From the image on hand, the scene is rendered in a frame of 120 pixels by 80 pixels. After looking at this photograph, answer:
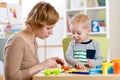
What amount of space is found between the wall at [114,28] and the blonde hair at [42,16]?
2226 mm

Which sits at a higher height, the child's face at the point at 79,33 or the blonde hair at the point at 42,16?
the blonde hair at the point at 42,16

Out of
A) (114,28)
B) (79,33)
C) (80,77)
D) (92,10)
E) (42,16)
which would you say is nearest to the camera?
(80,77)

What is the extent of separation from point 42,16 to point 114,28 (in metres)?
2.31

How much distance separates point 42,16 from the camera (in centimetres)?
158

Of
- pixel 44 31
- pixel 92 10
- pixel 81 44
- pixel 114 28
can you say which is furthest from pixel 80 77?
pixel 92 10

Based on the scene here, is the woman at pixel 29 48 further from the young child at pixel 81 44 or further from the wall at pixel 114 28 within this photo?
the wall at pixel 114 28

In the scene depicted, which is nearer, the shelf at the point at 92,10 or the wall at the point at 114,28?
the wall at the point at 114,28

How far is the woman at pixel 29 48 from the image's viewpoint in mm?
1505

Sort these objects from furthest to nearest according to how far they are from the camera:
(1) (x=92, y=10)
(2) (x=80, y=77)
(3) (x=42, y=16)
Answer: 1. (1) (x=92, y=10)
2. (3) (x=42, y=16)
3. (2) (x=80, y=77)

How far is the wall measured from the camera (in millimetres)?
3711

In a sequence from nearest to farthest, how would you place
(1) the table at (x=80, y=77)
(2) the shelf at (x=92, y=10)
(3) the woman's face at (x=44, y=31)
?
(1) the table at (x=80, y=77), (3) the woman's face at (x=44, y=31), (2) the shelf at (x=92, y=10)

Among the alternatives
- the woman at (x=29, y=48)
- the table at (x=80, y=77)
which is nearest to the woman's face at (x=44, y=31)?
the woman at (x=29, y=48)

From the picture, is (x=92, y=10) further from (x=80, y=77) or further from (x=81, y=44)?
(x=80, y=77)

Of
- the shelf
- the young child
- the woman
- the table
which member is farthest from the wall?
the table
